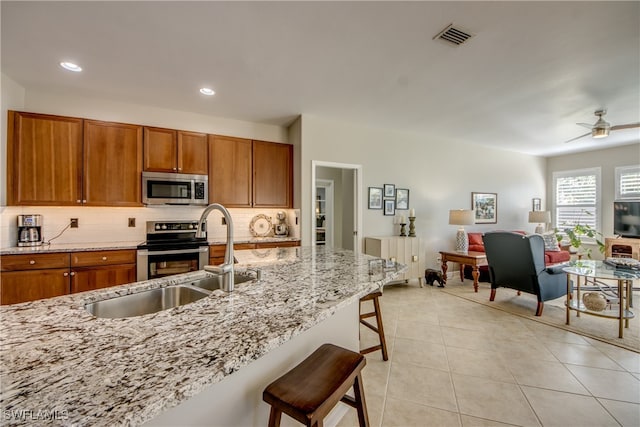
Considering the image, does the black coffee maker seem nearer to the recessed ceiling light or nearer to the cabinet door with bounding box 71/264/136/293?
the cabinet door with bounding box 71/264/136/293

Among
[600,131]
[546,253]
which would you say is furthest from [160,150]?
[546,253]

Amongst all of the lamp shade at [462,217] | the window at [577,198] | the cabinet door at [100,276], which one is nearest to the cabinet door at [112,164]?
the cabinet door at [100,276]

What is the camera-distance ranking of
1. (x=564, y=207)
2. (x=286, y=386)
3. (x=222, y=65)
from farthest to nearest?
(x=564, y=207) < (x=222, y=65) < (x=286, y=386)

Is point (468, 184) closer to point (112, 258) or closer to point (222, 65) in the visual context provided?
point (222, 65)

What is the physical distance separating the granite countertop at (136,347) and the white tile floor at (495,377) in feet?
3.71

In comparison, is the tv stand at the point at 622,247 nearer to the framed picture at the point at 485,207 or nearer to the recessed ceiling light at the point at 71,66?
the framed picture at the point at 485,207

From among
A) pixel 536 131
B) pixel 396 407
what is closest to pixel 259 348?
pixel 396 407

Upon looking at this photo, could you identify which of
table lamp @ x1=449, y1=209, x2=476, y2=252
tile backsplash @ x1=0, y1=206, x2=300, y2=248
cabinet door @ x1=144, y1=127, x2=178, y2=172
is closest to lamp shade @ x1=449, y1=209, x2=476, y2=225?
table lamp @ x1=449, y1=209, x2=476, y2=252

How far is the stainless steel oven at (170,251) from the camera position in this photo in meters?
3.09

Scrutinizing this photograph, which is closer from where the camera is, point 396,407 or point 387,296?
point 396,407

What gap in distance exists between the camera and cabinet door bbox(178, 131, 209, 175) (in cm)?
355

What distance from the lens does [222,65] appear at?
2580 millimetres

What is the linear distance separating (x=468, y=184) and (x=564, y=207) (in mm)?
2920

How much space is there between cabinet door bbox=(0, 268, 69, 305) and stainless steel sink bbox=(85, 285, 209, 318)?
2194 millimetres
